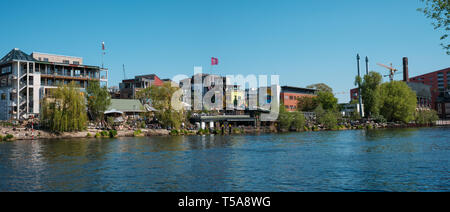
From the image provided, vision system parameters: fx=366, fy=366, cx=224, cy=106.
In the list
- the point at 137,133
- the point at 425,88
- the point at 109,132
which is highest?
the point at 425,88

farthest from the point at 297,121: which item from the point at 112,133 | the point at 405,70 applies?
the point at 405,70

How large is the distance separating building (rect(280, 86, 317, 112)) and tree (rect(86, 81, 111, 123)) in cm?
8117

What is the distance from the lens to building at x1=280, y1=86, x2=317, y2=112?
148125 millimetres

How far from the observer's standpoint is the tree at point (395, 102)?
129 m

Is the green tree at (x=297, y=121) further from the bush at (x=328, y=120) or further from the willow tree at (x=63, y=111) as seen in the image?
the willow tree at (x=63, y=111)

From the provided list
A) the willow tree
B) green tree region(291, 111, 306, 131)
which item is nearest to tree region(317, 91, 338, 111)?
green tree region(291, 111, 306, 131)

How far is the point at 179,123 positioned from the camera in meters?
85.6

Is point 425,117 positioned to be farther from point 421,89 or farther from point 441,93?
→ point 441,93

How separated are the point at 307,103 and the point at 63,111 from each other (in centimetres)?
10012

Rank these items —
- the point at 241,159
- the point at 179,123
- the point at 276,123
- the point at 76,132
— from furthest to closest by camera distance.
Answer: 1. the point at 276,123
2. the point at 179,123
3. the point at 76,132
4. the point at 241,159

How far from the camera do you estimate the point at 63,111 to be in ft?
221
